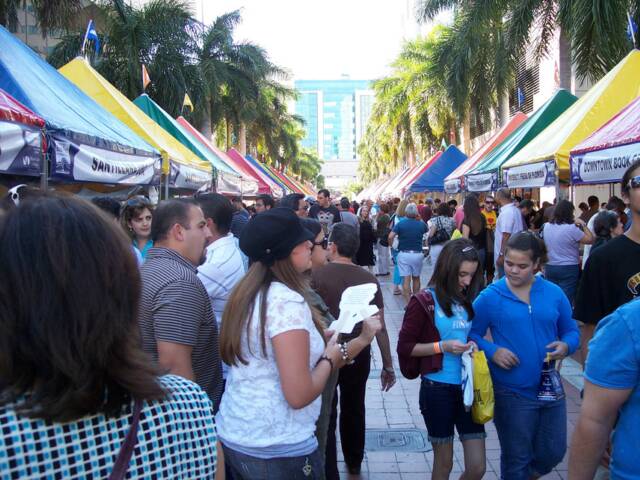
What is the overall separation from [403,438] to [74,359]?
4.35 m

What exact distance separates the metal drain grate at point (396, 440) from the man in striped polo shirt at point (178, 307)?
7.87 ft

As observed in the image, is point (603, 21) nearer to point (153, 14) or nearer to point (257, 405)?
point (257, 405)

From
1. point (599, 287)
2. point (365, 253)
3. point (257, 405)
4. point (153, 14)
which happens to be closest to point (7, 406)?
point (257, 405)

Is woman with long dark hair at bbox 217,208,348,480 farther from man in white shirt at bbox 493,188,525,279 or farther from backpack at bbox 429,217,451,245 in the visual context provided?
backpack at bbox 429,217,451,245

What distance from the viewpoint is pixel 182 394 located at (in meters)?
1.43

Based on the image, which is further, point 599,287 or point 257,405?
point 599,287

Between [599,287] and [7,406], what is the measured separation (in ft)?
9.88

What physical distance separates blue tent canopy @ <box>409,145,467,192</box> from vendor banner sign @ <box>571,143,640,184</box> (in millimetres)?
15714

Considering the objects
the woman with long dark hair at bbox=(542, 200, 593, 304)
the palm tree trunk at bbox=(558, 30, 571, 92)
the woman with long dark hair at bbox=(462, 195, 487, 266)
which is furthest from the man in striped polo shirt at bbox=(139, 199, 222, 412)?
the palm tree trunk at bbox=(558, 30, 571, 92)

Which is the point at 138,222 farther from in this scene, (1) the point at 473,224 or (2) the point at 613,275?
(1) the point at 473,224

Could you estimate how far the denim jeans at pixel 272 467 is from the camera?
91.8 inches

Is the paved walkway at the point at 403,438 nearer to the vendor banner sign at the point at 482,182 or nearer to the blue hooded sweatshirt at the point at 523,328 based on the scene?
the blue hooded sweatshirt at the point at 523,328

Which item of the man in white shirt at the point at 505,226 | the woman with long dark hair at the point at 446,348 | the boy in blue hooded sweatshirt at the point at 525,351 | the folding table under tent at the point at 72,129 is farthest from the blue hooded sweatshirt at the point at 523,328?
the man in white shirt at the point at 505,226

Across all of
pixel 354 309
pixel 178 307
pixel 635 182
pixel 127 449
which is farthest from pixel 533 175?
pixel 127 449
